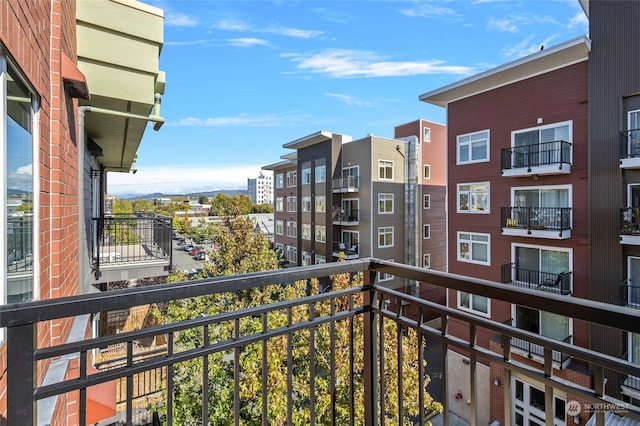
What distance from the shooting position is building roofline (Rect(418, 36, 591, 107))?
7176 mm

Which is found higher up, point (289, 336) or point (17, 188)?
point (17, 188)

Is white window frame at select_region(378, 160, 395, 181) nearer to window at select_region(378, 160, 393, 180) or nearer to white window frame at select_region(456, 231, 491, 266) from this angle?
window at select_region(378, 160, 393, 180)

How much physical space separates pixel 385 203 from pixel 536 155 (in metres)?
7.40

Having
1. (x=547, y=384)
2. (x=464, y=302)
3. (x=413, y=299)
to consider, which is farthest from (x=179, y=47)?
(x=464, y=302)

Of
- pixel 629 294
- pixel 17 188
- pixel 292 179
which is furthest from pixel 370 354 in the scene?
pixel 292 179

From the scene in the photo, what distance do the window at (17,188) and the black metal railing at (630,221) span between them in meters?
9.14

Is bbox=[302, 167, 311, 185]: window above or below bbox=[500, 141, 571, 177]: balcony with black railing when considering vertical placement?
above

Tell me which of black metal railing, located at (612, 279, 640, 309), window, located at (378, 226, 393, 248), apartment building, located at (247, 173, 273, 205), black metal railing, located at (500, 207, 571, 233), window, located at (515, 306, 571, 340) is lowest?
window, located at (515, 306, 571, 340)

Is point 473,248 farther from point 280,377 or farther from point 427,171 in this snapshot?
point 427,171

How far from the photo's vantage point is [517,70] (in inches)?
318

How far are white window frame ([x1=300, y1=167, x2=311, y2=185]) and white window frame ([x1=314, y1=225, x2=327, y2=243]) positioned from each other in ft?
8.63

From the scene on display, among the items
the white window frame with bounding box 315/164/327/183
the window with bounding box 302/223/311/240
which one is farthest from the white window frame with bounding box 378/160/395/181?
the window with bounding box 302/223/311/240

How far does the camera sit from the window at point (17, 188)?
1.41 metres

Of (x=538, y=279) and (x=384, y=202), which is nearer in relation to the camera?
(x=538, y=279)
